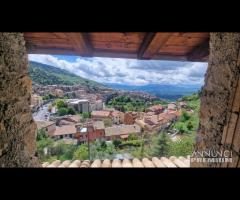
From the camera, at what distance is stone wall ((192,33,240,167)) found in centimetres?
170

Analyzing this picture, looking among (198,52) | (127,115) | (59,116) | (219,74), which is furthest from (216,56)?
Answer: (59,116)

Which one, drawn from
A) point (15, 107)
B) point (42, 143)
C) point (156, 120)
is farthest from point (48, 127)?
point (156, 120)

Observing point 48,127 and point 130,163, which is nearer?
point 48,127

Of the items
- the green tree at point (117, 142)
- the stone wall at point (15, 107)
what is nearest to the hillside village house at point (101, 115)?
the green tree at point (117, 142)

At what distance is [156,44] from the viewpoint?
220cm

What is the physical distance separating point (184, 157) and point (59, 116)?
158 cm

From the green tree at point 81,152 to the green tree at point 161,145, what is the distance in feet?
2.55

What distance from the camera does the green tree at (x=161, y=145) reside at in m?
3.12

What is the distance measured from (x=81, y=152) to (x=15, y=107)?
1341 mm

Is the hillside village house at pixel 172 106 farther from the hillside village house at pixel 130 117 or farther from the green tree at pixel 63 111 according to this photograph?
the green tree at pixel 63 111

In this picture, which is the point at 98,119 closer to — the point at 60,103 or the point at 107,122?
the point at 107,122

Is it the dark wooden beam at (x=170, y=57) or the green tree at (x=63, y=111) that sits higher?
the dark wooden beam at (x=170, y=57)
